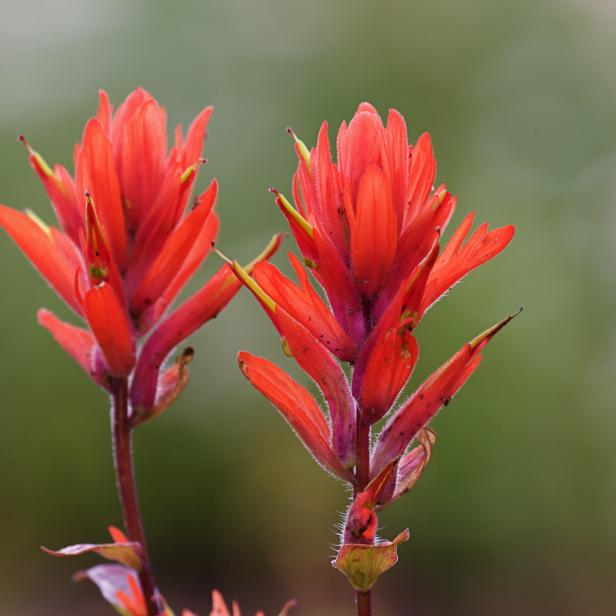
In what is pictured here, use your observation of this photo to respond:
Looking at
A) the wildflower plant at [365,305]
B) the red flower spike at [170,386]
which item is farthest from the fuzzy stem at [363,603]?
the red flower spike at [170,386]

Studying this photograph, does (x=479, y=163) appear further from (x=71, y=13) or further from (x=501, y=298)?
(x=71, y=13)

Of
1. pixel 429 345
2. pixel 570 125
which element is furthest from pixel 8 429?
pixel 570 125

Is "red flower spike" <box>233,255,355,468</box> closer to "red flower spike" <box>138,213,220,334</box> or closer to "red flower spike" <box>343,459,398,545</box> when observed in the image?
"red flower spike" <box>343,459,398,545</box>

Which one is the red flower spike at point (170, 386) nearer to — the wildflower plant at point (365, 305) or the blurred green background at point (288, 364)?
the wildflower plant at point (365, 305)

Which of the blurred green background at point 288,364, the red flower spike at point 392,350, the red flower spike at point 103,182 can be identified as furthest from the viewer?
the blurred green background at point 288,364

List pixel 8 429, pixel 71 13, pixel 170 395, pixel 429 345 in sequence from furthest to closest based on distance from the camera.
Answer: pixel 71 13 → pixel 8 429 → pixel 429 345 → pixel 170 395

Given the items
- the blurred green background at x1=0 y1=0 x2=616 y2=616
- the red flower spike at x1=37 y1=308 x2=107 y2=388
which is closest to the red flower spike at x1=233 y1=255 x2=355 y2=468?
the red flower spike at x1=37 y1=308 x2=107 y2=388
